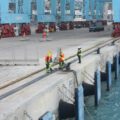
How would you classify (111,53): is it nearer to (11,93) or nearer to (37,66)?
(37,66)

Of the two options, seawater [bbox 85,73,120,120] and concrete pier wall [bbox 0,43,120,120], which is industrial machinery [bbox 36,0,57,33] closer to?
seawater [bbox 85,73,120,120]

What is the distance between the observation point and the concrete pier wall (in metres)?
11.1

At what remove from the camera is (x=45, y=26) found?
78.1m

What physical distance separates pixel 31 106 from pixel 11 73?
7.74 metres

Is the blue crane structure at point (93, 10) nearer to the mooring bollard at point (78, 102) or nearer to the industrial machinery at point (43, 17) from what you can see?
the industrial machinery at point (43, 17)

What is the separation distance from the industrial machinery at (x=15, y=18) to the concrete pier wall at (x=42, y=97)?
3860 centimetres

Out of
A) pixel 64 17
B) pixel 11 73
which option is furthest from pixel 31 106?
pixel 64 17

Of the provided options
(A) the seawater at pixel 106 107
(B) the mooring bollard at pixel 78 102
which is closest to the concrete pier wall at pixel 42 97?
(B) the mooring bollard at pixel 78 102

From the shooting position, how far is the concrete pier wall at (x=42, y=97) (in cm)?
1108

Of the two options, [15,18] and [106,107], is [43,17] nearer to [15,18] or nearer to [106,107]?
[15,18]

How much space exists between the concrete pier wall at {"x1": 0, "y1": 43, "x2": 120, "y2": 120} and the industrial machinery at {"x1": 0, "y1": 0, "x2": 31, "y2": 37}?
3860cm

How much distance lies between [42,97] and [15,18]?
48618 mm

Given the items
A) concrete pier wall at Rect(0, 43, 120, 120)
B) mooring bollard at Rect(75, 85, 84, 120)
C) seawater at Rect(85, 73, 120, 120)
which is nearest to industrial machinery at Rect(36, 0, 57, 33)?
seawater at Rect(85, 73, 120, 120)

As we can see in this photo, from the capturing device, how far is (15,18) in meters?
59.4
